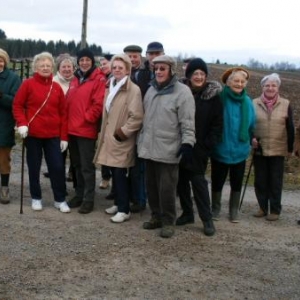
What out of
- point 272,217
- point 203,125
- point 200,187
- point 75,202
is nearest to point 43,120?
point 75,202

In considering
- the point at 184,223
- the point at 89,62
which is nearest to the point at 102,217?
the point at 184,223

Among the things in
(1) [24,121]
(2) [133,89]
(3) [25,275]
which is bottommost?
(3) [25,275]

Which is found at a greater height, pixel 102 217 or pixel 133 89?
pixel 133 89

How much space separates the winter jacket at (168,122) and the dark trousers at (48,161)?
1284 mm

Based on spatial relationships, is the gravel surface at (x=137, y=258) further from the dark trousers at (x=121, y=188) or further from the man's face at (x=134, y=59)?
the man's face at (x=134, y=59)

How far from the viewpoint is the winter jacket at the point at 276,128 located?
19.8ft

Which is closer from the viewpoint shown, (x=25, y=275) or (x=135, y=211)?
(x=25, y=275)

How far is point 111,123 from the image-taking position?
222 inches

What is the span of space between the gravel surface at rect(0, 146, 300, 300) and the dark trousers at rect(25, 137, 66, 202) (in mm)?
264

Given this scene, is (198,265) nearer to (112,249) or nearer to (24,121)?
(112,249)

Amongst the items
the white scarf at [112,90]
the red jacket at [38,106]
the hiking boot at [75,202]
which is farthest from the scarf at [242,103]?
the hiking boot at [75,202]

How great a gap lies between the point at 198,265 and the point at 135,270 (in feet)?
2.05

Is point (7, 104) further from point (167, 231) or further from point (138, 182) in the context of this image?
point (167, 231)

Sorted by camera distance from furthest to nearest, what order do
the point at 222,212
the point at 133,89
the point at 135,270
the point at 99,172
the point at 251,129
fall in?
the point at 99,172 → the point at 222,212 → the point at 251,129 → the point at 133,89 → the point at 135,270
